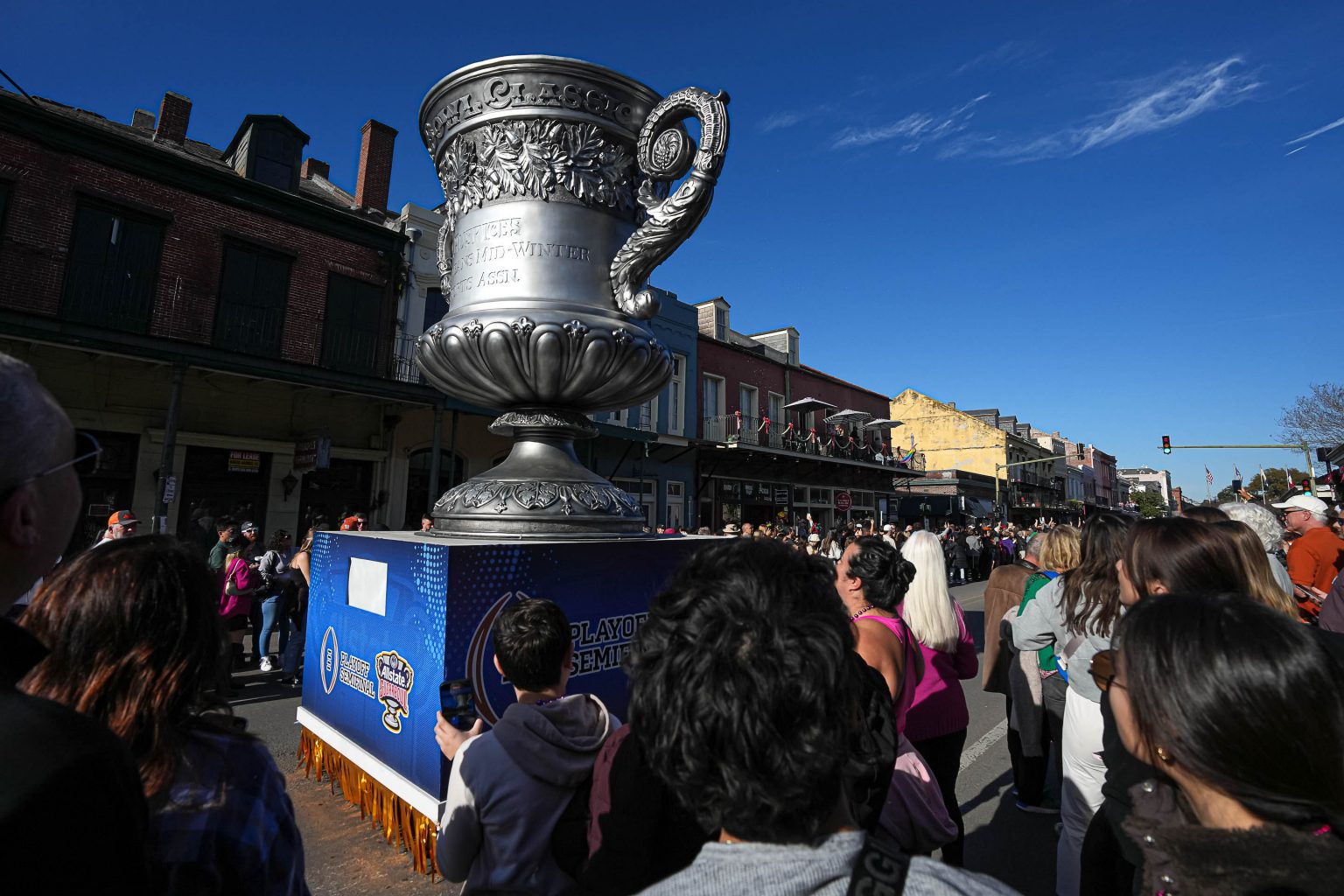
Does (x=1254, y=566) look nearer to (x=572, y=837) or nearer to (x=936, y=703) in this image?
(x=936, y=703)

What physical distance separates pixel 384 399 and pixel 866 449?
55.8 feet

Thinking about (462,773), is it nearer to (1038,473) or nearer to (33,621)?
(33,621)

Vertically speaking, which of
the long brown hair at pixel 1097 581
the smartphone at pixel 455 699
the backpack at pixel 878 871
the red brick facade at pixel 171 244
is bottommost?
the smartphone at pixel 455 699

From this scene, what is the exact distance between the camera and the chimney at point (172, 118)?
444 inches

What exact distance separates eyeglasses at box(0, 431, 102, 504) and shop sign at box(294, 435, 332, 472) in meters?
10.6

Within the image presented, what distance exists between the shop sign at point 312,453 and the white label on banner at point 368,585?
8784 millimetres

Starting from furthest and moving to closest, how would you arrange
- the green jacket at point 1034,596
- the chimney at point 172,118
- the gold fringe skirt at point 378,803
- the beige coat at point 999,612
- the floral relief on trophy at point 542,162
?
the chimney at point 172,118
the beige coat at point 999,612
the green jacket at point 1034,596
the floral relief on trophy at point 542,162
the gold fringe skirt at point 378,803

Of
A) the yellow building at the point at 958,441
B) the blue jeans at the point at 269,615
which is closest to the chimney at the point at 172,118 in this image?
the blue jeans at the point at 269,615

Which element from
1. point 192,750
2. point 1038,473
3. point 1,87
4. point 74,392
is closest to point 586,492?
point 192,750

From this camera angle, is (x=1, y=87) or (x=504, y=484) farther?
(x=1, y=87)

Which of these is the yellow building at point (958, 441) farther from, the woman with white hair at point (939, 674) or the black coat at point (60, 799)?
the black coat at point (60, 799)

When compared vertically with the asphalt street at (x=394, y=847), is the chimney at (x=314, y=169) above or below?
above

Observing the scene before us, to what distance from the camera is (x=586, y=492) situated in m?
2.79

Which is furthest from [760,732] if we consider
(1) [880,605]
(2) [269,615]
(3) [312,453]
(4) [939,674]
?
(3) [312,453]
